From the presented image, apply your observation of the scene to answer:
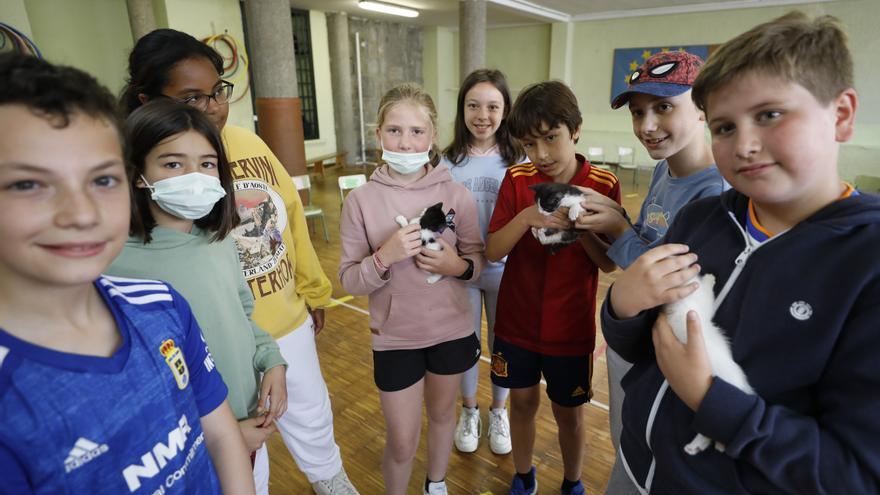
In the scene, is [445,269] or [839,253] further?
[445,269]

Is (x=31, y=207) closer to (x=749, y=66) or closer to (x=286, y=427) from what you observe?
(x=749, y=66)

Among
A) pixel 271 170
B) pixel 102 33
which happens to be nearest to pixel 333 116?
pixel 102 33

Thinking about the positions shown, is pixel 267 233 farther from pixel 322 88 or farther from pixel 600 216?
pixel 322 88

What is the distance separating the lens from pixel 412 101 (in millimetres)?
1586

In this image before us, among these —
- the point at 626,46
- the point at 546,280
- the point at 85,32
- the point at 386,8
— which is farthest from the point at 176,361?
the point at 626,46

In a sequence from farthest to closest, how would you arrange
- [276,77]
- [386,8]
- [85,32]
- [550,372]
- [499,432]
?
[386,8]
[85,32]
[276,77]
[499,432]
[550,372]

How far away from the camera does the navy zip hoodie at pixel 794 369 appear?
2.13 ft

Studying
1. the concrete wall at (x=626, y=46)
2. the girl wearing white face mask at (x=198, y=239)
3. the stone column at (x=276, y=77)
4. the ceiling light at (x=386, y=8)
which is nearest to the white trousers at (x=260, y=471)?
the girl wearing white face mask at (x=198, y=239)

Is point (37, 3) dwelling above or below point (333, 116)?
above

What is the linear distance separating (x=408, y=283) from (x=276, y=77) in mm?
5536

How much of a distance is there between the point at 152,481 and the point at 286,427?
956 mm

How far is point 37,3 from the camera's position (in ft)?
19.8

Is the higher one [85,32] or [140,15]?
[140,15]

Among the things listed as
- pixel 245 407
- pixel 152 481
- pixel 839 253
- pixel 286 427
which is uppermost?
pixel 839 253
